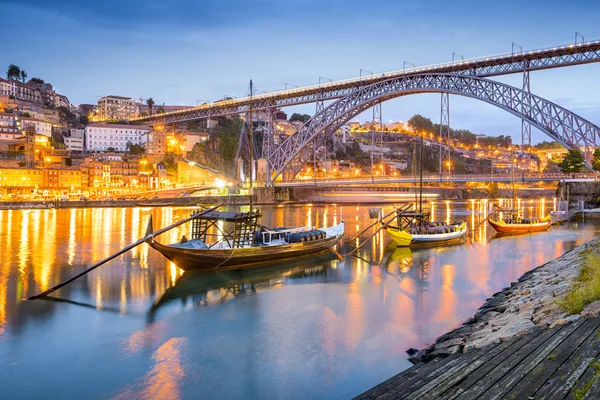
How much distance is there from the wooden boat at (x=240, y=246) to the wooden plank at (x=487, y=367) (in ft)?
34.0

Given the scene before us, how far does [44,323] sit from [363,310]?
23.2 feet

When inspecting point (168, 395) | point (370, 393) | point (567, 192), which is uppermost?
point (567, 192)

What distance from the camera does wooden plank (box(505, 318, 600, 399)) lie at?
14.9 ft

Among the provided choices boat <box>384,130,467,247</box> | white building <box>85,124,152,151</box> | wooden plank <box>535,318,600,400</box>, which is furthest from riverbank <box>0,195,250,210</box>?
wooden plank <box>535,318,600,400</box>

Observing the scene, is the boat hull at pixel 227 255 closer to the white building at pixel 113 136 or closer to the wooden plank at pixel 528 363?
the wooden plank at pixel 528 363

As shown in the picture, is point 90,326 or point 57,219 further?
point 57,219

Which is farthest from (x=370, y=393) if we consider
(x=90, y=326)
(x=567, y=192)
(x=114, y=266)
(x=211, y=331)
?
(x=567, y=192)

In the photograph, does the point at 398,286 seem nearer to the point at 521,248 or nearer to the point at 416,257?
the point at 416,257

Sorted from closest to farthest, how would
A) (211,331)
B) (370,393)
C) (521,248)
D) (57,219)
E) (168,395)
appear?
(370,393) < (168,395) < (211,331) < (521,248) < (57,219)

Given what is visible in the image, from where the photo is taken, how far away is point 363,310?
458 inches

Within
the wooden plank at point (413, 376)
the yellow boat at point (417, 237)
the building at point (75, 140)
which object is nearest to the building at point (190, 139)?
the building at point (75, 140)

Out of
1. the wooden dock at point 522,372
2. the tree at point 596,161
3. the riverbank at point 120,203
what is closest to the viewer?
the wooden dock at point 522,372

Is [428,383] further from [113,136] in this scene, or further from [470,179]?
[113,136]

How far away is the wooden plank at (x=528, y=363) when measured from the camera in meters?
4.69
